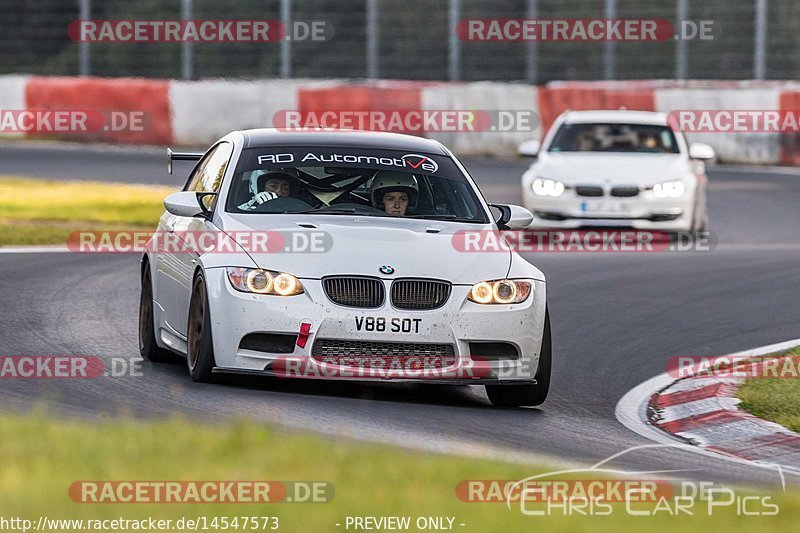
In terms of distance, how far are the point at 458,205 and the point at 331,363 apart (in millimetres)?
1687

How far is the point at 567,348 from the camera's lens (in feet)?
38.4

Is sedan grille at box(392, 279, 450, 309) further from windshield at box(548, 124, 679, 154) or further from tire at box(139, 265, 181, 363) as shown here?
windshield at box(548, 124, 679, 154)

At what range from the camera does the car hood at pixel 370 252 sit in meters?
8.90

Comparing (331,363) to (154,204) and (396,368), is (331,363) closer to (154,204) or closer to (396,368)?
(396,368)

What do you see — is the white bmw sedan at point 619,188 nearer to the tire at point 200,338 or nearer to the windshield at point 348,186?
the windshield at point 348,186

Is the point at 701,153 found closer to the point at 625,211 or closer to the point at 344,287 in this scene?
the point at 625,211

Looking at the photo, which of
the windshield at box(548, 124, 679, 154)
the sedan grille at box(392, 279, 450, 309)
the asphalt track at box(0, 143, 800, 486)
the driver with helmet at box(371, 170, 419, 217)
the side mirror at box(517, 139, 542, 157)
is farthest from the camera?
the windshield at box(548, 124, 679, 154)

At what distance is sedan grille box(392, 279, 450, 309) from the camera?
8875 mm

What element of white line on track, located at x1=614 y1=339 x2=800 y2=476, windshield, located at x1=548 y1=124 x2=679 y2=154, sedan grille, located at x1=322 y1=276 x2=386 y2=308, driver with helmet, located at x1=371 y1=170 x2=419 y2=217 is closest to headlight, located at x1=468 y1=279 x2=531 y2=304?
sedan grille, located at x1=322 y1=276 x2=386 y2=308

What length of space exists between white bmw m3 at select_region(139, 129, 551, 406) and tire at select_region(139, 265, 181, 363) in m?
0.30

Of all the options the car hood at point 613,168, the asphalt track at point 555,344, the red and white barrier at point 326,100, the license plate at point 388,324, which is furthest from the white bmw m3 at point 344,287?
the red and white barrier at point 326,100

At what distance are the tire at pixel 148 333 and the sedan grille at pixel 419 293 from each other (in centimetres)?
201

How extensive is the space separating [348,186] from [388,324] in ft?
5.02

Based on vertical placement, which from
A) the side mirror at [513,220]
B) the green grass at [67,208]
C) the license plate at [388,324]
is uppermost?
the side mirror at [513,220]
